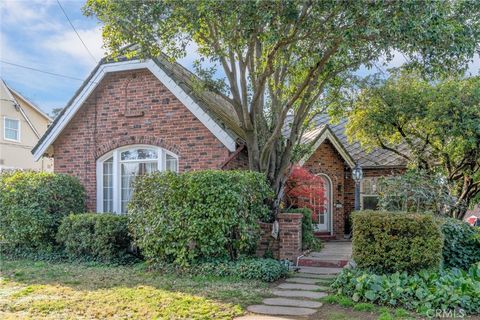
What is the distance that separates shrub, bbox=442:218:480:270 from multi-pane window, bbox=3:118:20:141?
77.8 feet

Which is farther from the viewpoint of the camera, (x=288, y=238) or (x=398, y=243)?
(x=288, y=238)

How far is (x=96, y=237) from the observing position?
1100 centimetres

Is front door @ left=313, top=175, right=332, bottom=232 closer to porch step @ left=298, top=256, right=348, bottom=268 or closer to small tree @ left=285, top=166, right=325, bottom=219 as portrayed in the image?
small tree @ left=285, top=166, right=325, bottom=219

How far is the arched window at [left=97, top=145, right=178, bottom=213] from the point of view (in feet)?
42.6

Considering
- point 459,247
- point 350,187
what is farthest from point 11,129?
point 459,247

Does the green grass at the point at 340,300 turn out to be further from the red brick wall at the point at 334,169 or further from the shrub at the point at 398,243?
the red brick wall at the point at 334,169

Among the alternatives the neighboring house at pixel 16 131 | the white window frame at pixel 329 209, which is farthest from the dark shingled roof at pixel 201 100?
the neighboring house at pixel 16 131

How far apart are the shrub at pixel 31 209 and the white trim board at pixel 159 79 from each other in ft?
5.97

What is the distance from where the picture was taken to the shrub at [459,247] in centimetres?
965

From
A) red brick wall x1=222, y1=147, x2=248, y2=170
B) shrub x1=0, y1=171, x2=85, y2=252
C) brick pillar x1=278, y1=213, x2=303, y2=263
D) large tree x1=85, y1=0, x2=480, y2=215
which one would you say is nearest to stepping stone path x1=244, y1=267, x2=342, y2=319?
brick pillar x1=278, y1=213, x2=303, y2=263

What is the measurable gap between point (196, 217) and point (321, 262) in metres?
3.20

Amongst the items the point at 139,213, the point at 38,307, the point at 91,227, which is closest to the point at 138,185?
the point at 139,213

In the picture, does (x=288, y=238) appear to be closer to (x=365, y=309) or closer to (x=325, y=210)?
(x=365, y=309)

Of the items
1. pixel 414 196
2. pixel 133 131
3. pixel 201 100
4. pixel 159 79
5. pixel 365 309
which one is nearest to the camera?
pixel 365 309
